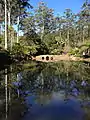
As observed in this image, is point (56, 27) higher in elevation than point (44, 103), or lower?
higher

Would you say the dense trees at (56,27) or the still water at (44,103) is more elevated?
the dense trees at (56,27)

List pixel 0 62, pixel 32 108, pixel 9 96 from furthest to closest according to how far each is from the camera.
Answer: pixel 0 62 → pixel 9 96 → pixel 32 108

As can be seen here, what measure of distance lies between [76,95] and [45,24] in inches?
2688

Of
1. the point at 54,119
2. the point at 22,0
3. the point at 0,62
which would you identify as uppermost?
the point at 22,0

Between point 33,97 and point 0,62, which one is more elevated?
point 0,62

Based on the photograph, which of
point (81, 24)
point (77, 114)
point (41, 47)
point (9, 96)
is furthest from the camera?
point (81, 24)

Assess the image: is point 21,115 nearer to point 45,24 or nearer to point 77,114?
point 77,114

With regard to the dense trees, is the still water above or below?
below

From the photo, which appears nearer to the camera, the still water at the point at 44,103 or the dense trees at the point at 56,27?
the still water at the point at 44,103

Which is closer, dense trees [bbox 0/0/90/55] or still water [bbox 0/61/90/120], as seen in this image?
still water [bbox 0/61/90/120]

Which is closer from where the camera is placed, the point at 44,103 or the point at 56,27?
the point at 44,103

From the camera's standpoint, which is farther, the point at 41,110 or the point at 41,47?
the point at 41,47

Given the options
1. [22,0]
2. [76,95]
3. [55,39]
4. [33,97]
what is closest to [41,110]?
[33,97]

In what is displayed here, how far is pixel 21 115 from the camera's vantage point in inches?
292
